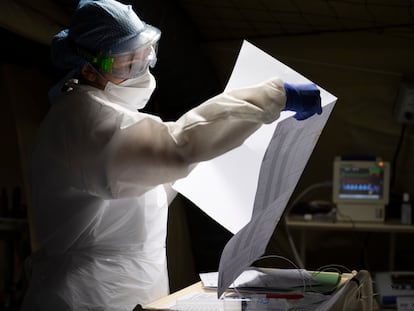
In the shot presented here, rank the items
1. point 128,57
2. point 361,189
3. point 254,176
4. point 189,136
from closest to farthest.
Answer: point 189,136
point 254,176
point 128,57
point 361,189

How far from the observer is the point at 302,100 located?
3.72 feet

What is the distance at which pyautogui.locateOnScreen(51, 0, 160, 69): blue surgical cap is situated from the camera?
50.8 inches

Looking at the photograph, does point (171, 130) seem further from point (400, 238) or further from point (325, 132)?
point (400, 238)

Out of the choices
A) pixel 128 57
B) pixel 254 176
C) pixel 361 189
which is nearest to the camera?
pixel 254 176

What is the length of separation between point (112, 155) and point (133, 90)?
0.28 m

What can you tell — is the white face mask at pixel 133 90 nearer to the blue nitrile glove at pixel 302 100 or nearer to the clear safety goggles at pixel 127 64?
the clear safety goggles at pixel 127 64

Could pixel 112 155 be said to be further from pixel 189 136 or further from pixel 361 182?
pixel 361 182

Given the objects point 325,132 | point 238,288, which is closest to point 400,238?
point 325,132

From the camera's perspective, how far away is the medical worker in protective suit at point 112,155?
1.11 m

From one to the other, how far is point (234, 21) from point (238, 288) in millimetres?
1693

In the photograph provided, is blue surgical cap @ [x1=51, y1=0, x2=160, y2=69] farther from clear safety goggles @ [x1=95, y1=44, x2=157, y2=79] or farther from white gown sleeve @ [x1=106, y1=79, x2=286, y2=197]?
white gown sleeve @ [x1=106, y1=79, x2=286, y2=197]

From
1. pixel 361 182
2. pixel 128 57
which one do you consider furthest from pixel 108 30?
pixel 361 182

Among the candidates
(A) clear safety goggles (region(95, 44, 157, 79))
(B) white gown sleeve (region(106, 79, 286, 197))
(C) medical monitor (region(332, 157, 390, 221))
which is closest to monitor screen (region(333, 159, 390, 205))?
(C) medical monitor (region(332, 157, 390, 221))

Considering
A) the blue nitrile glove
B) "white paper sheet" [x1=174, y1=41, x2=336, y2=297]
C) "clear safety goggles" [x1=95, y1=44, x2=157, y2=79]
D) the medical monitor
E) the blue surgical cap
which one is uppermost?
the blue surgical cap
